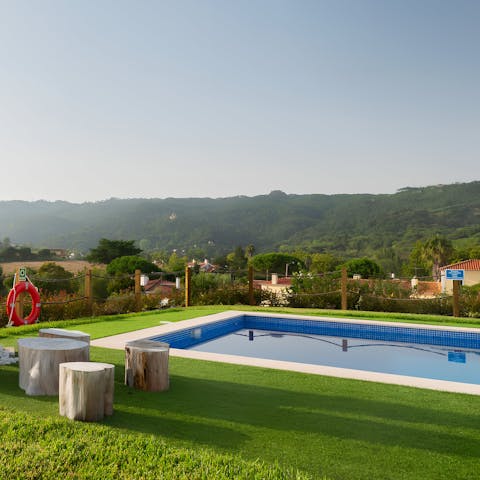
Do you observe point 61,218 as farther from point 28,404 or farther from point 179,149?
point 28,404

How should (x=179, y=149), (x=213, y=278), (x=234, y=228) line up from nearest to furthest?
(x=213, y=278) → (x=179, y=149) → (x=234, y=228)

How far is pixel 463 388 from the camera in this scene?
498 cm

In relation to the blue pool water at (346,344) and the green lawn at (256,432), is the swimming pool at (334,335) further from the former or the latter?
the green lawn at (256,432)

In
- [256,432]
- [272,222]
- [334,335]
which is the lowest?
[334,335]

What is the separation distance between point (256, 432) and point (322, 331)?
682 centimetres

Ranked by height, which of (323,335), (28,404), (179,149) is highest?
(179,149)

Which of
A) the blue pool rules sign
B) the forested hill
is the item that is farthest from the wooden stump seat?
the forested hill

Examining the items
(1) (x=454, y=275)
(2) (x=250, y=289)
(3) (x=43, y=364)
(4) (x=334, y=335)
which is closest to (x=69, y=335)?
(3) (x=43, y=364)

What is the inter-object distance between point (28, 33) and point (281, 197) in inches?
2992

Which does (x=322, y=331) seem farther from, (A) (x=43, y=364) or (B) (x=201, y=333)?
(A) (x=43, y=364)

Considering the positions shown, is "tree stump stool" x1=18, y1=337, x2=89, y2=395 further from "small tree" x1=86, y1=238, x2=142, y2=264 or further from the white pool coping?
"small tree" x1=86, y1=238, x2=142, y2=264

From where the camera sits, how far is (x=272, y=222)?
85938mm

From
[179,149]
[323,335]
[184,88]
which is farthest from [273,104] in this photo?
[323,335]

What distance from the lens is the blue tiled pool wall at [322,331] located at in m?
Answer: 8.76
